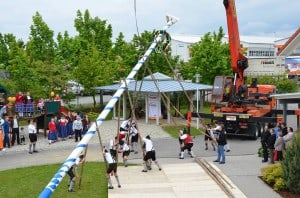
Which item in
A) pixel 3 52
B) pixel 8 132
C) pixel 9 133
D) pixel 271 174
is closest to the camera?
pixel 271 174

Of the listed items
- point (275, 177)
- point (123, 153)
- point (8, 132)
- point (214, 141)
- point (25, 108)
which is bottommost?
point (275, 177)

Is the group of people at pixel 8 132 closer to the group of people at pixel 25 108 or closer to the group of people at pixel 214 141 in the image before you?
the group of people at pixel 25 108

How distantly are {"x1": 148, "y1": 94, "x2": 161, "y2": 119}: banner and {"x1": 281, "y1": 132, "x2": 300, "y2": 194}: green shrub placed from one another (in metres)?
18.8

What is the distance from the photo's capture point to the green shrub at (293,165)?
46.1 ft

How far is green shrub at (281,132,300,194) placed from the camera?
1406 cm

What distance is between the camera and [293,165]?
555 inches

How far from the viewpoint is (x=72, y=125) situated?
28.0 meters

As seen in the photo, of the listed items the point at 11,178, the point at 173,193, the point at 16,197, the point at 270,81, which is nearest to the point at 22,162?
the point at 11,178

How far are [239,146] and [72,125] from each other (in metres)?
9.80

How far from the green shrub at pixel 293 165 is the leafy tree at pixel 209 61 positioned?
99.7ft

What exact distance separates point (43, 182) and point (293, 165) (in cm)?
846

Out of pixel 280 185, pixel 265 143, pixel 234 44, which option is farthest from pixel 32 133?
pixel 280 185

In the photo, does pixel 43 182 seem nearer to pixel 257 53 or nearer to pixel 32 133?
pixel 32 133

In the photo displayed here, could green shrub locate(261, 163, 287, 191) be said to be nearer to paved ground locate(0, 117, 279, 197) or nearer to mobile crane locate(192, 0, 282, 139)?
paved ground locate(0, 117, 279, 197)
